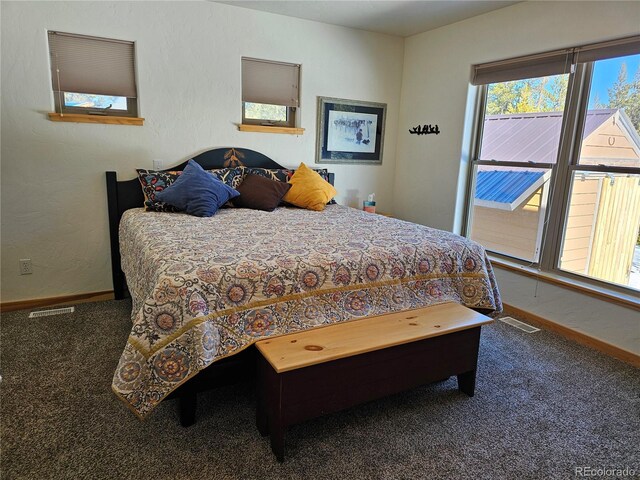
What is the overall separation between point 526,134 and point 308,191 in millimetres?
1821

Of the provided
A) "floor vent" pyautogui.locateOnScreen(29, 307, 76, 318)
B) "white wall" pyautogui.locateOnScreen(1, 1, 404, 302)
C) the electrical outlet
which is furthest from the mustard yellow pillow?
the electrical outlet

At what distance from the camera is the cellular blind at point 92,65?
9.70 feet

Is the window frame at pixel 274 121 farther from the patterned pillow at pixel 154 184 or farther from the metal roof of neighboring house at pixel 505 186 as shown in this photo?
the metal roof of neighboring house at pixel 505 186

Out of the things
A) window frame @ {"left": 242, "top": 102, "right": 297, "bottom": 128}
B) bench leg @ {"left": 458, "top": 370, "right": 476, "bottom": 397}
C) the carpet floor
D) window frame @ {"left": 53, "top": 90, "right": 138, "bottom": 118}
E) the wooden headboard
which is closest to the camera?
the carpet floor

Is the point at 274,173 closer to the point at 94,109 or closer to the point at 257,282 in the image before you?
the point at 94,109

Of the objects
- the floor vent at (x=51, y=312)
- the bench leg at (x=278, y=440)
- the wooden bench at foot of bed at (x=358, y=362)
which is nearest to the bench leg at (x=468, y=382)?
the wooden bench at foot of bed at (x=358, y=362)

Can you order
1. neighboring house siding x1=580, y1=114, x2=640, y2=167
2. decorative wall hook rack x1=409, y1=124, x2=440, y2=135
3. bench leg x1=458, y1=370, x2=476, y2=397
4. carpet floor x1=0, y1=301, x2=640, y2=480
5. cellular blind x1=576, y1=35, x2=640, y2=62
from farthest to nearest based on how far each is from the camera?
decorative wall hook rack x1=409, y1=124, x2=440, y2=135
neighboring house siding x1=580, y1=114, x2=640, y2=167
cellular blind x1=576, y1=35, x2=640, y2=62
bench leg x1=458, y1=370, x2=476, y2=397
carpet floor x1=0, y1=301, x2=640, y2=480

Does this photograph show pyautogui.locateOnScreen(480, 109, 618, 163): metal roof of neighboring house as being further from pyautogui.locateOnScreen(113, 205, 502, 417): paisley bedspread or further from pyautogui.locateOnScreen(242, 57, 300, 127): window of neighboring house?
pyautogui.locateOnScreen(242, 57, 300, 127): window of neighboring house

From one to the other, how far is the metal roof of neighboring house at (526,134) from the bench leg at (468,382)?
1883mm

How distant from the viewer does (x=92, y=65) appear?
307cm

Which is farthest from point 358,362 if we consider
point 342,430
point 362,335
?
point 342,430

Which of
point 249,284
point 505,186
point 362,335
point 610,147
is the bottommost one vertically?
point 362,335

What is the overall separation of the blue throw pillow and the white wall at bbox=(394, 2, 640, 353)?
6.73 ft

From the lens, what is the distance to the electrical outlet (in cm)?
306
